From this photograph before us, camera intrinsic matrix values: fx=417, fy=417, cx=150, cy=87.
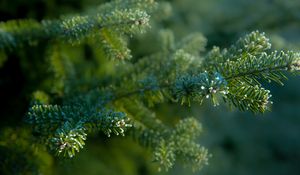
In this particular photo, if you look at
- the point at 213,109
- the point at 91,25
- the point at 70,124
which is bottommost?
the point at 70,124

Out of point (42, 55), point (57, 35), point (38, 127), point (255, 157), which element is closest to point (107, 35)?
point (57, 35)

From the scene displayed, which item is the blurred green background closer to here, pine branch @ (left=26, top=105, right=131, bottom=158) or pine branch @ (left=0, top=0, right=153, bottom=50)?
pine branch @ (left=26, top=105, right=131, bottom=158)

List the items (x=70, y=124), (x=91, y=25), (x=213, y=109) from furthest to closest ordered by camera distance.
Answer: (x=213, y=109)
(x=91, y=25)
(x=70, y=124)

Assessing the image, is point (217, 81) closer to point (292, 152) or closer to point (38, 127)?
point (38, 127)

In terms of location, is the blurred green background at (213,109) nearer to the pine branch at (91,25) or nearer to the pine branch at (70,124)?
the pine branch at (70,124)

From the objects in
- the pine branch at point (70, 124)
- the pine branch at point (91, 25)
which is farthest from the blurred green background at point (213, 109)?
the pine branch at point (91, 25)

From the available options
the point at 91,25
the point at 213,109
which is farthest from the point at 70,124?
the point at 213,109

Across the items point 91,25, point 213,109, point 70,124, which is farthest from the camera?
point 213,109

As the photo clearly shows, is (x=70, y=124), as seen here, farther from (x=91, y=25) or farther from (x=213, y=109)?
(x=213, y=109)
